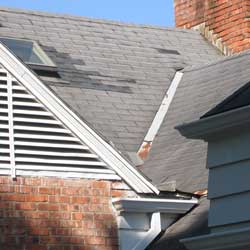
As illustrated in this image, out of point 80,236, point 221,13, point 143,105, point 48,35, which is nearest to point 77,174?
point 80,236

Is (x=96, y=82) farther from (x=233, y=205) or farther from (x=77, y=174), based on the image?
(x=233, y=205)

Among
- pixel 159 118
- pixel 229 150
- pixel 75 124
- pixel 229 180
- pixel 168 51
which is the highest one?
pixel 168 51

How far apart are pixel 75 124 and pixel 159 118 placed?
4.05m

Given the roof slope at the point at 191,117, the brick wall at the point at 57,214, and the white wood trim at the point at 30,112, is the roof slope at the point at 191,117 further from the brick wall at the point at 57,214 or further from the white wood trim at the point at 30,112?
the white wood trim at the point at 30,112

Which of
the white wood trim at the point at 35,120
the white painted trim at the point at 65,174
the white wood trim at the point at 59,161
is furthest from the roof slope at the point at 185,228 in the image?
the white wood trim at the point at 35,120

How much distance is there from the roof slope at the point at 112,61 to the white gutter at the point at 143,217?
222 centimetres

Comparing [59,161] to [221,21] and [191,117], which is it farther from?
[221,21]

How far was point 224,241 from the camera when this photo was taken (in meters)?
10.3

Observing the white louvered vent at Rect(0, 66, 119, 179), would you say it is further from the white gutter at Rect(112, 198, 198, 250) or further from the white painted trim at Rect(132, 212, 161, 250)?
the white painted trim at Rect(132, 212, 161, 250)

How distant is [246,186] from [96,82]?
8.46 meters

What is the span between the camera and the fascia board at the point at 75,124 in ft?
46.9

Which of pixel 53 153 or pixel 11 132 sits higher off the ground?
pixel 11 132

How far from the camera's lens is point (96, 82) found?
18.5m

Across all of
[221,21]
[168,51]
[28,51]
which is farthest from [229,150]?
[221,21]
